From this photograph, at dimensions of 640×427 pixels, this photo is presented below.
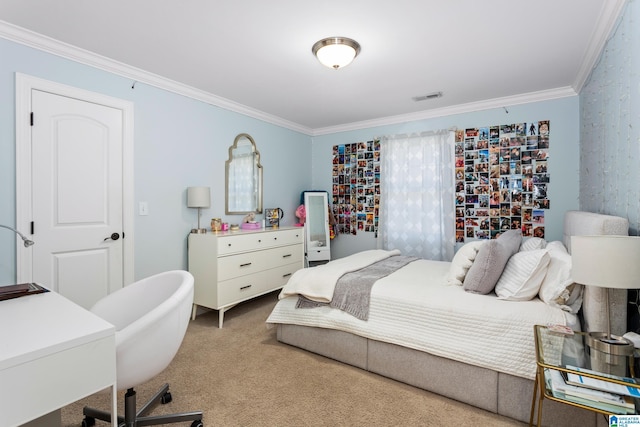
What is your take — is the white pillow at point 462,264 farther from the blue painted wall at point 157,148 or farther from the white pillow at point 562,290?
the blue painted wall at point 157,148

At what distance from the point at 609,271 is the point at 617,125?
4.17ft

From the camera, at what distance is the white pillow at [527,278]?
198 centimetres

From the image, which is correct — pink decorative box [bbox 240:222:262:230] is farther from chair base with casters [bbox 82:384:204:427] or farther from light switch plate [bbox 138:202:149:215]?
chair base with casters [bbox 82:384:204:427]

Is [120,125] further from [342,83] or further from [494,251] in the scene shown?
[494,251]

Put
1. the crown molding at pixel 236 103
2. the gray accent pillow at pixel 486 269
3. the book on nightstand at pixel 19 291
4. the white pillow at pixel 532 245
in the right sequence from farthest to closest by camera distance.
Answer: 1. the white pillow at pixel 532 245
2. the crown molding at pixel 236 103
3. the gray accent pillow at pixel 486 269
4. the book on nightstand at pixel 19 291

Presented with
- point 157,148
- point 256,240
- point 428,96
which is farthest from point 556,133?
point 157,148

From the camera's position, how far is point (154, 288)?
6.27 ft

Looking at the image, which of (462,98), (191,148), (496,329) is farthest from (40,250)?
(462,98)

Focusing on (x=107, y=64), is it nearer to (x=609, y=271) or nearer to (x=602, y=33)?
(x=609, y=271)

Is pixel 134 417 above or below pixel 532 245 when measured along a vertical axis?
below

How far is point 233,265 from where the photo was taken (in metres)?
3.33

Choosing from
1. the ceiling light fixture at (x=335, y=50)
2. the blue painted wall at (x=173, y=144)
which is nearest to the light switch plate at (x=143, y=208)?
the blue painted wall at (x=173, y=144)

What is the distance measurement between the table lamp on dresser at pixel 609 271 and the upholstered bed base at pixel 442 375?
277 mm

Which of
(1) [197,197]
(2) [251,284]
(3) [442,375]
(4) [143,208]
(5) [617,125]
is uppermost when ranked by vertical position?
(5) [617,125]
